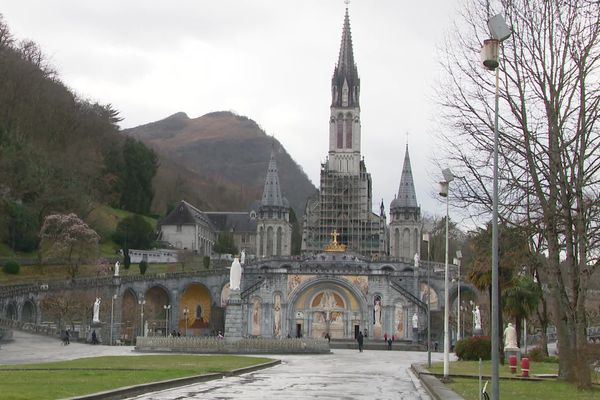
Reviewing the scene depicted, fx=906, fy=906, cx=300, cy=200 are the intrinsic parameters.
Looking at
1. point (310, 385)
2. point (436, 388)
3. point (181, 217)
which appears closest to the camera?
point (436, 388)

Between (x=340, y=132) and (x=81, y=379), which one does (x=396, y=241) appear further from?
(x=81, y=379)

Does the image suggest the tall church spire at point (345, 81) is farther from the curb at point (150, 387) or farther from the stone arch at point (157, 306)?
the curb at point (150, 387)

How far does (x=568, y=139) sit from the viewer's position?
84.9 ft

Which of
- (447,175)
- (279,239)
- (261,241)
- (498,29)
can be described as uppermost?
(279,239)

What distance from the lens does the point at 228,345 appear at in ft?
156

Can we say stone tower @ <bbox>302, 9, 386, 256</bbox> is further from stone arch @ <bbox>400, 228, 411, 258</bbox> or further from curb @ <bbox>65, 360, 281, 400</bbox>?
curb @ <bbox>65, 360, 281, 400</bbox>

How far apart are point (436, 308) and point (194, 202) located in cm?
6653

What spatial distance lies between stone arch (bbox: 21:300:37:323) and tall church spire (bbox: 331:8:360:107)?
65.7 m

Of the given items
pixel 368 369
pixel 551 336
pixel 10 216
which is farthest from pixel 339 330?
pixel 368 369

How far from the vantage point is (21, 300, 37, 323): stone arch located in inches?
2694

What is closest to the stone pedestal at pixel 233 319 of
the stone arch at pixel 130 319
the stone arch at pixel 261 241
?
the stone arch at pixel 130 319

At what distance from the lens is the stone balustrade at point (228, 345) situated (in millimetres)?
46844

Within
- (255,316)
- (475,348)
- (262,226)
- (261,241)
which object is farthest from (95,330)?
(262,226)

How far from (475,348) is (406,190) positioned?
75.5 meters
